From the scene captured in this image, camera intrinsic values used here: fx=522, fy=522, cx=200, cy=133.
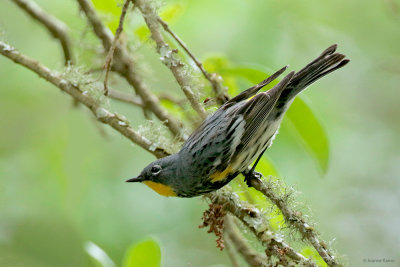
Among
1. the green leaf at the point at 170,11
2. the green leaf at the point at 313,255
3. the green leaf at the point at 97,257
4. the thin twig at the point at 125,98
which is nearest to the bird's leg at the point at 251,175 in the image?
the green leaf at the point at 313,255

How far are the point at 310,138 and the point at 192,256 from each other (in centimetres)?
270

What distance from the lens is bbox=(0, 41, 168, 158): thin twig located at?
2961 millimetres

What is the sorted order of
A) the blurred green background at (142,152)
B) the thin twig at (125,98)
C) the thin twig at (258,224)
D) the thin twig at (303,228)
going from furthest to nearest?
the blurred green background at (142,152) < the thin twig at (125,98) < the thin twig at (258,224) < the thin twig at (303,228)

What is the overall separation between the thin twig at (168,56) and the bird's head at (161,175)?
40 centimetres

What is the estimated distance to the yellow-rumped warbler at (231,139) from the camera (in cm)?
311

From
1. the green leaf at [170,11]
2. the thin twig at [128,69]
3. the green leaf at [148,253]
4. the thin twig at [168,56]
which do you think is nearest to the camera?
the green leaf at [148,253]

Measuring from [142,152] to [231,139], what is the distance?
288cm

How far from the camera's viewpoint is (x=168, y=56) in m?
2.86

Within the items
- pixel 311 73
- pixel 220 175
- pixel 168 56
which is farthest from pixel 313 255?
pixel 168 56

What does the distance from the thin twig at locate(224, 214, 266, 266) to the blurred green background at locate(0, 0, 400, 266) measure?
4.78 feet

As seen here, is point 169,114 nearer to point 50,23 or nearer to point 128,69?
point 128,69

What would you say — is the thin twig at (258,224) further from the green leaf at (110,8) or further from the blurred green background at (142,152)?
the blurred green background at (142,152)

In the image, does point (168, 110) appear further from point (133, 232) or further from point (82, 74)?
point (133, 232)

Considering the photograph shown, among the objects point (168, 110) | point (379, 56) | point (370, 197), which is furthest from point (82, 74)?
point (370, 197)
